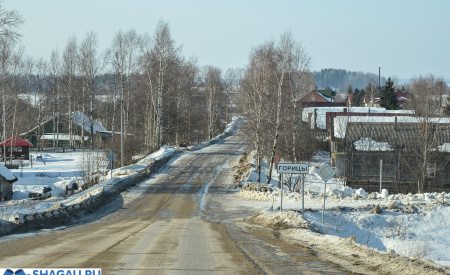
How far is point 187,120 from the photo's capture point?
264 ft

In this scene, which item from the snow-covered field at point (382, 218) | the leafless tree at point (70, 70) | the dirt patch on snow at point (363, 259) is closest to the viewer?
the dirt patch on snow at point (363, 259)

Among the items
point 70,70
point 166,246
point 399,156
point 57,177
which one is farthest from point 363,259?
point 70,70

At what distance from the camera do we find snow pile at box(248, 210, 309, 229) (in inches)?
757

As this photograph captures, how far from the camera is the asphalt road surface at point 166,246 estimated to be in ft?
35.9

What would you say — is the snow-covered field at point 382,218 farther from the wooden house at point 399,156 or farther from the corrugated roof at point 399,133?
the corrugated roof at point 399,133

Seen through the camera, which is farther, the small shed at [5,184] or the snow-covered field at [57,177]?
the small shed at [5,184]

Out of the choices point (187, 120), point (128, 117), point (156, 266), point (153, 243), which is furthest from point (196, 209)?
point (187, 120)

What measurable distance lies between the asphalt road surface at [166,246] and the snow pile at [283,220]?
700 millimetres

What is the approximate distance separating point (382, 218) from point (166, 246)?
46.3 feet

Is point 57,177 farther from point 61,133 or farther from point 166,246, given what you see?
point 61,133

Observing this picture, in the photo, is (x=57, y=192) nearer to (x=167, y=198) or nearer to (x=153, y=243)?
(x=167, y=198)

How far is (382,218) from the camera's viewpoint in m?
24.7

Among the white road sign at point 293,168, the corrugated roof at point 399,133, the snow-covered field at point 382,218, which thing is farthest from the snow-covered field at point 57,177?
the corrugated roof at point 399,133

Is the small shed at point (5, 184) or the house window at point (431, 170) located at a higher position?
the house window at point (431, 170)
